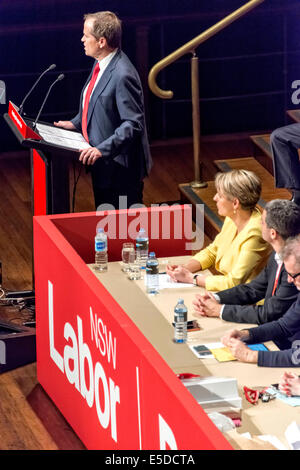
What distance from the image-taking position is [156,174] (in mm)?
7664

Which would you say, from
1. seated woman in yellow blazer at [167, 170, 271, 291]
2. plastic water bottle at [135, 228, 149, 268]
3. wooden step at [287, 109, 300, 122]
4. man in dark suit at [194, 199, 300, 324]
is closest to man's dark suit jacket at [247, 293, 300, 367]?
man in dark suit at [194, 199, 300, 324]

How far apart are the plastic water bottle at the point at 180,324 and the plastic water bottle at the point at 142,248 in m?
0.68

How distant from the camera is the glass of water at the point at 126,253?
4.85 metres

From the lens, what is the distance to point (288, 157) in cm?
575

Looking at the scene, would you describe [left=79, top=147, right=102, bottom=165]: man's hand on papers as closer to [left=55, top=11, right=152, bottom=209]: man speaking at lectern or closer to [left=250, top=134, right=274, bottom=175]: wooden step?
[left=55, top=11, right=152, bottom=209]: man speaking at lectern

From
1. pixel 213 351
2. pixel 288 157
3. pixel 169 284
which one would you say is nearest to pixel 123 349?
pixel 213 351

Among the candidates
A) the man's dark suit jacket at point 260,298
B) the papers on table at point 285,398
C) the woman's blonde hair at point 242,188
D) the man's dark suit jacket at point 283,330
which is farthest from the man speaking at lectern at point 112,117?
the papers on table at point 285,398

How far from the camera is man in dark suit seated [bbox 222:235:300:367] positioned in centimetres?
390

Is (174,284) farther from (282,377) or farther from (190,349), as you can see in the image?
(282,377)

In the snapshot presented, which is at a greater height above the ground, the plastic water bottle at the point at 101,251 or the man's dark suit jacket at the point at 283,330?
the plastic water bottle at the point at 101,251

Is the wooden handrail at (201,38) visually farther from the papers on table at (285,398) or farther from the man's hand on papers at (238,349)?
the papers on table at (285,398)

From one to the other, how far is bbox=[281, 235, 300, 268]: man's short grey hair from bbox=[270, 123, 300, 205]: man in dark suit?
1.76 meters

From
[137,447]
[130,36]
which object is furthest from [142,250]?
[130,36]

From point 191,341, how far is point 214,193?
98.3 inches
